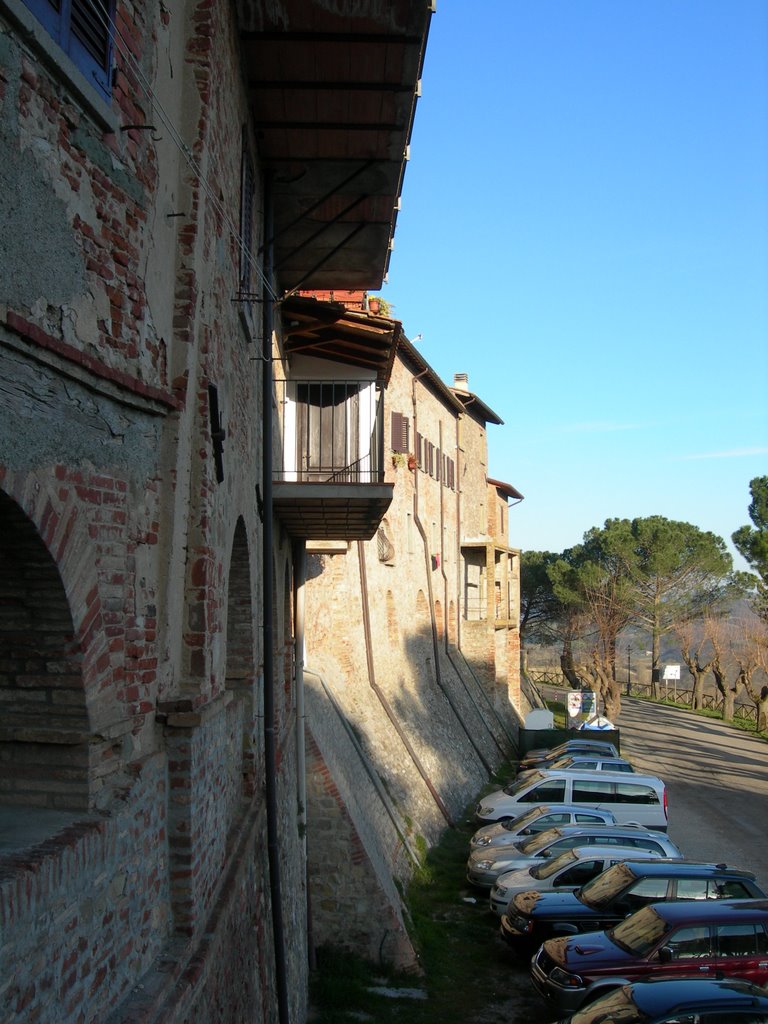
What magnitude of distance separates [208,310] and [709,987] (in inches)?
256

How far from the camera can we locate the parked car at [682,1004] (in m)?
7.36

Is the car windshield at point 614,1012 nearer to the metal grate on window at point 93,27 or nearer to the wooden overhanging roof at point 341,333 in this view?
the wooden overhanging roof at point 341,333

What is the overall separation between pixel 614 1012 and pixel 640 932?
9.20ft

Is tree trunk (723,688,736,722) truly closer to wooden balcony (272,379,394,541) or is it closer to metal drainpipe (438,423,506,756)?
metal drainpipe (438,423,506,756)

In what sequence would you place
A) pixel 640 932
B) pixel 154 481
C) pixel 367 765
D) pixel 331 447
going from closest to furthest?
pixel 154 481, pixel 640 932, pixel 331 447, pixel 367 765

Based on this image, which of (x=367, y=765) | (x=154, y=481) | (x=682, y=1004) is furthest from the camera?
(x=367, y=765)

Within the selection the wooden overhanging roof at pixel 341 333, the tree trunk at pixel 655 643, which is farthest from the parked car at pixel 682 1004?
the tree trunk at pixel 655 643

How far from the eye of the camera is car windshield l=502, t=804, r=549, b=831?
17906 millimetres

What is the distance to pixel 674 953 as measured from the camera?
993 cm

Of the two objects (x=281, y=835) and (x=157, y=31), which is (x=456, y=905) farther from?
(x=157, y=31)

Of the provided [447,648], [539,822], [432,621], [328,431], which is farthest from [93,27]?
[447,648]

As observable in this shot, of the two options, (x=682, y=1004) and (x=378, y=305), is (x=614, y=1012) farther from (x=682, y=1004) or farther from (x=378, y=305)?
(x=378, y=305)

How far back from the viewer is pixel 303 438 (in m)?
11.7

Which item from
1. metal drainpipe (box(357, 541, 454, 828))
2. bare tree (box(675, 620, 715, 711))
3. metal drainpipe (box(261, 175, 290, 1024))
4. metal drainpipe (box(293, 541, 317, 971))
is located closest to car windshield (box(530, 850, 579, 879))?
Result: metal drainpipe (box(293, 541, 317, 971))
